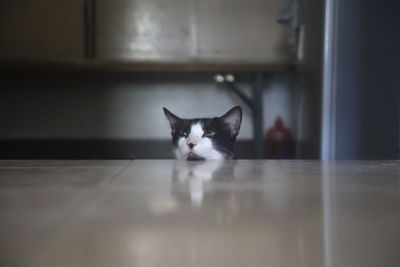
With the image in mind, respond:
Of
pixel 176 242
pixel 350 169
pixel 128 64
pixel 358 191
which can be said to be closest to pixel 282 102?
pixel 128 64

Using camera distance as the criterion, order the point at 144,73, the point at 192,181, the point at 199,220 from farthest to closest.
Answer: the point at 144,73
the point at 192,181
the point at 199,220

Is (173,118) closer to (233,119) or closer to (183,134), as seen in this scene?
(183,134)

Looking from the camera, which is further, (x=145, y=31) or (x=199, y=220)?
(x=145, y=31)

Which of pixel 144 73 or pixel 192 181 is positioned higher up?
pixel 144 73

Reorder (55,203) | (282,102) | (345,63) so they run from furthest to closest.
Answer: (282,102)
(345,63)
(55,203)

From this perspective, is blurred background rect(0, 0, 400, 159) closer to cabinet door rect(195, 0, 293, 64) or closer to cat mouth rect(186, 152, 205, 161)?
cabinet door rect(195, 0, 293, 64)

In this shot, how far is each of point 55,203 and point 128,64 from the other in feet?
6.40

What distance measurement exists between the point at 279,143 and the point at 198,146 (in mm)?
1246

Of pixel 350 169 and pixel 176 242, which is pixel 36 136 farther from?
pixel 176 242

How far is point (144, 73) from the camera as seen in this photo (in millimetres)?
2521

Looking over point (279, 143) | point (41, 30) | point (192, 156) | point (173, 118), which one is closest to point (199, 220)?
point (192, 156)

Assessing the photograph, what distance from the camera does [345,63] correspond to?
1.42 metres

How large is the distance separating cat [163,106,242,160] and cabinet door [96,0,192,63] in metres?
1.13

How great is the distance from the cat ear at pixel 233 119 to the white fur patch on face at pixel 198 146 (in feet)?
0.22
